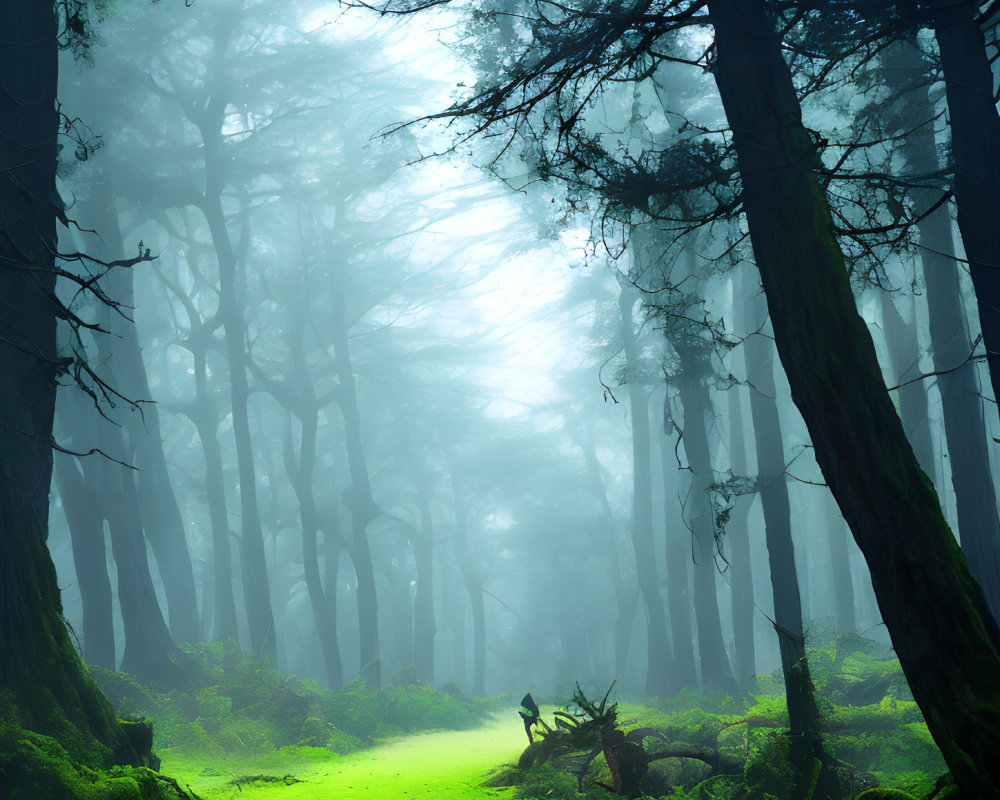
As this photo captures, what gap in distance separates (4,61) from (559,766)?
8951mm

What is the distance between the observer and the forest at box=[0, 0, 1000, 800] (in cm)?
496

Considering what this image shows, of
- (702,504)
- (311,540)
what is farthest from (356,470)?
(702,504)

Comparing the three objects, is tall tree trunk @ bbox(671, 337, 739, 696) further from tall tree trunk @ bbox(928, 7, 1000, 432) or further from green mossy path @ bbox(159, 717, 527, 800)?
tall tree trunk @ bbox(928, 7, 1000, 432)

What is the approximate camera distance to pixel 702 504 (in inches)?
620

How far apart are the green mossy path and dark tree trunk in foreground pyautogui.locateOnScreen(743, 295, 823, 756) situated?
10.1ft

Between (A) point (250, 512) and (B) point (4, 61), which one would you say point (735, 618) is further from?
(B) point (4, 61)

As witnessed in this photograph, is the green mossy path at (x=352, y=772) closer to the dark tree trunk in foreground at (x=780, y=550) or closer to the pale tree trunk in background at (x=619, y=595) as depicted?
the dark tree trunk in foreground at (x=780, y=550)

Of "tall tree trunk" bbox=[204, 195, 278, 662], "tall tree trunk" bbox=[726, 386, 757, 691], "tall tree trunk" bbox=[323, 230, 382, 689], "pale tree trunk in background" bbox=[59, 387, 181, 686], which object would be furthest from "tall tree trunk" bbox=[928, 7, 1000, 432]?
"tall tree trunk" bbox=[323, 230, 382, 689]

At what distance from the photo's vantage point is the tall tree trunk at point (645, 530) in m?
20.3

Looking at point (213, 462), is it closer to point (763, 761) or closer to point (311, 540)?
point (311, 540)

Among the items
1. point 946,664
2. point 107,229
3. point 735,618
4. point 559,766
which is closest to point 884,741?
point 559,766

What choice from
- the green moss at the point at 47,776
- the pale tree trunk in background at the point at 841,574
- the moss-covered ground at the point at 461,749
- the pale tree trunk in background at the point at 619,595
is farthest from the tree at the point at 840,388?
the pale tree trunk in background at the point at 619,595

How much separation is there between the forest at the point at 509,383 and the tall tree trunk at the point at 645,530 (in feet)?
0.44

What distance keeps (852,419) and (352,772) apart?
9023 mm
